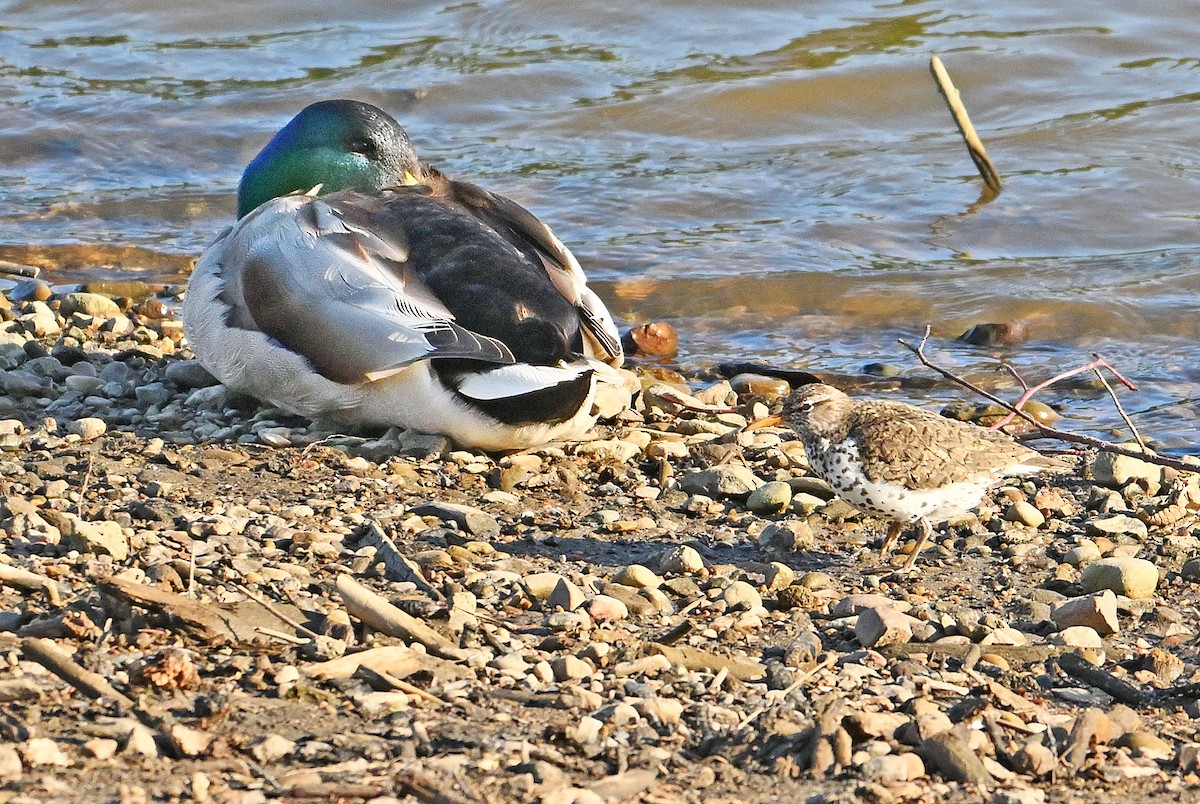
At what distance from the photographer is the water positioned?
8812 mm

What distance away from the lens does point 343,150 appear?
6.93 metres

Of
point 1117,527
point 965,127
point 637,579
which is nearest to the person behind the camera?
point 637,579

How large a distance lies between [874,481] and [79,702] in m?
2.46

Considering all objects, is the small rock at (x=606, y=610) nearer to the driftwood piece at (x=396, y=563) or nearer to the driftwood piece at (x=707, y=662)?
the driftwood piece at (x=707, y=662)

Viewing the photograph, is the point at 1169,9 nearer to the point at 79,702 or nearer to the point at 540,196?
the point at 540,196

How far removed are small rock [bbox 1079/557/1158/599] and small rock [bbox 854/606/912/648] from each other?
3.02ft

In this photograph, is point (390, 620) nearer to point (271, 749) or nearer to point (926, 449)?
point (271, 749)

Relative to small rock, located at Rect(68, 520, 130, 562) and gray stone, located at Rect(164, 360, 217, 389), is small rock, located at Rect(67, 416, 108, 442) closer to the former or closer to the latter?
gray stone, located at Rect(164, 360, 217, 389)

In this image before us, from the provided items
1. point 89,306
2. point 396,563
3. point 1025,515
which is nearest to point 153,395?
point 89,306

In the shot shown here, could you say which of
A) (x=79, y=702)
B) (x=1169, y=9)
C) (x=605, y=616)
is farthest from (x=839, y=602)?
(x=1169, y=9)

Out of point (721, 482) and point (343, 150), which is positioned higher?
point (343, 150)

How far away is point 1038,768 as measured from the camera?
3332 mm

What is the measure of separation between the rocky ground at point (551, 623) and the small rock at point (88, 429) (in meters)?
0.02

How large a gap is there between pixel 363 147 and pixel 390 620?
11.9ft
